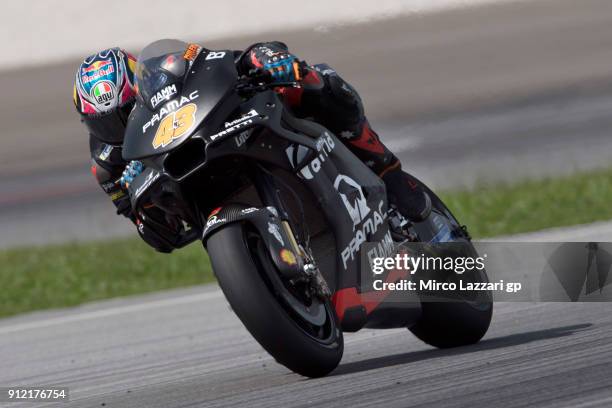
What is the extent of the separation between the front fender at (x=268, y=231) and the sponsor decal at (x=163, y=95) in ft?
1.65

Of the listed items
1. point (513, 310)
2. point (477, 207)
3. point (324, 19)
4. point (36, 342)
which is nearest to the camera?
point (513, 310)

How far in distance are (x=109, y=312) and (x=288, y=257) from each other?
4.49 metres

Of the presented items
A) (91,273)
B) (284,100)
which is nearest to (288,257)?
(284,100)

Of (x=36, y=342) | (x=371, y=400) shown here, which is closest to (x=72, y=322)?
(x=36, y=342)

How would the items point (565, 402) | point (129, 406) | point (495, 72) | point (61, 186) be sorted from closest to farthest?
point (565, 402), point (129, 406), point (61, 186), point (495, 72)

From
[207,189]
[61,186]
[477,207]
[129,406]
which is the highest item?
[207,189]

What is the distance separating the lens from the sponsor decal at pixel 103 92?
513 cm

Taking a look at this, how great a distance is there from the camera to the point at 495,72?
60.2ft

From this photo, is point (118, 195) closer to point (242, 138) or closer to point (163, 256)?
point (242, 138)

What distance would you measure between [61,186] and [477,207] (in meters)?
6.59

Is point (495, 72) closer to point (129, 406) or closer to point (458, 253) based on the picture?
point (458, 253)

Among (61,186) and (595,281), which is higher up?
(595,281)

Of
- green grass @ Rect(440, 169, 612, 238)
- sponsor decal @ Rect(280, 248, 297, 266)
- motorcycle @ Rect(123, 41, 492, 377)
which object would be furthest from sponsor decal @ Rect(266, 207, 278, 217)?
green grass @ Rect(440, 169, 612, 238)

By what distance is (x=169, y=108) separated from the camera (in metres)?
4.51
